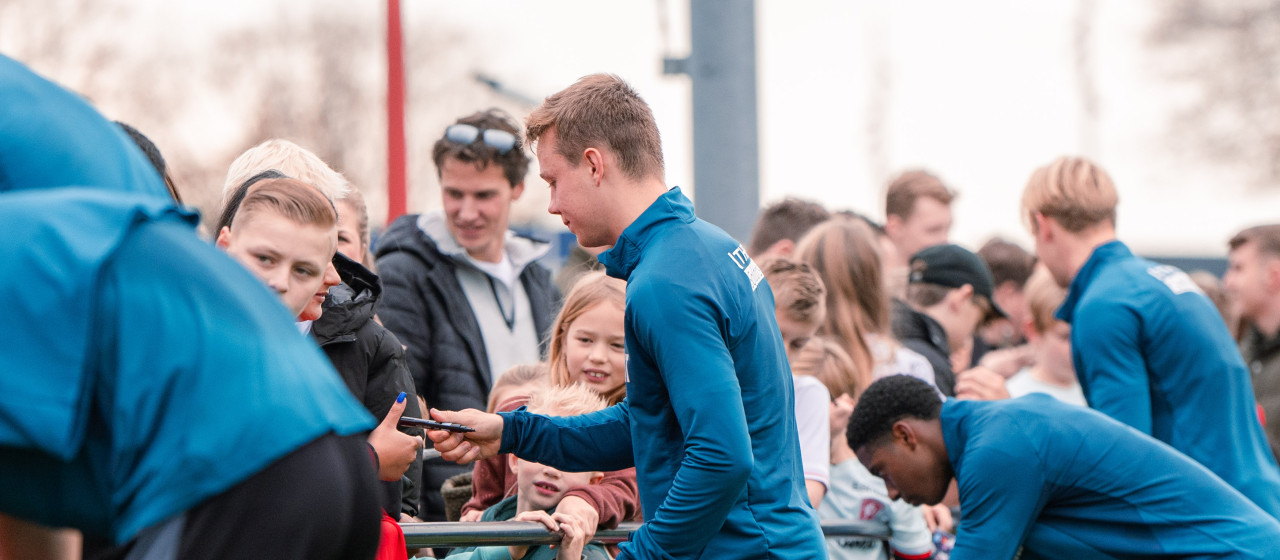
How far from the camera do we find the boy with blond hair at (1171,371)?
4.36 meters

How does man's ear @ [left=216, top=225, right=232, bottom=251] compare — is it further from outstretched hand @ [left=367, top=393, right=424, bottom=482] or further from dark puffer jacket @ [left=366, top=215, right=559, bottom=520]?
dark puffer jacket @ [left=366, top=215, right=559, bottom=520]

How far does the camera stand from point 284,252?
278cm

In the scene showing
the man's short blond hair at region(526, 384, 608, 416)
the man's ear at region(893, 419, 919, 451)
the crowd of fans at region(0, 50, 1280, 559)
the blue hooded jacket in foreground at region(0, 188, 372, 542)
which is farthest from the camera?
the man's ear at region(893, 419, 919, 451)

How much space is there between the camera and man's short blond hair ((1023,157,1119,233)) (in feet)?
15.7

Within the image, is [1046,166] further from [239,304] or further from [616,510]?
[239,304]

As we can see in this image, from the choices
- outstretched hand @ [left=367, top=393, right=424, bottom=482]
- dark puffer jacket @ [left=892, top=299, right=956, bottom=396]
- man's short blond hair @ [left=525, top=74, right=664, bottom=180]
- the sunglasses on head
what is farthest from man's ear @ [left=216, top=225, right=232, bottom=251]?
dark puffer jacket @ [left=892, top=299, right=956, bottom=396]

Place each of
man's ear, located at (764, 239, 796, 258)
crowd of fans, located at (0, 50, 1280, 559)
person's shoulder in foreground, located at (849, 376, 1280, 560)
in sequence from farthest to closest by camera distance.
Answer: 1. man's ear, located at (764, 239, 796, 258)
2. person's shoulder in foreground, located at (849, 376, 1280, 560)
3. crowd of fans, located at (0, 50, 1280, 559)

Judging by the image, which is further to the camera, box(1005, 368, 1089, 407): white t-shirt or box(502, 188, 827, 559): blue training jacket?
box(1005, 368, 1089, 407): white t-shirt

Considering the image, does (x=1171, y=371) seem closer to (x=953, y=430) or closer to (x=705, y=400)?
(x=953, y=430)

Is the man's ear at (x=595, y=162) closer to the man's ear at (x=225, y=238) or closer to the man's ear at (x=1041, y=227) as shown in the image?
the man's ear at (x=225, y=238)

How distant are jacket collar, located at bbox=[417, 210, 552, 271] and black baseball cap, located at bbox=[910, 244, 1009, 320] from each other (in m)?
2.05

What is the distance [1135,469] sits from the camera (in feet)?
12.1

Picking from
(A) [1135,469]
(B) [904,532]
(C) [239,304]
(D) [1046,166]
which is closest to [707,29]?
(D) [1046,166]

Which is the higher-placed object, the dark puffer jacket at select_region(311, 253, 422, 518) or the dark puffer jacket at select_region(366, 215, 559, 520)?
the dark puffer jacket at select_region(311, 253, 422, 518)
